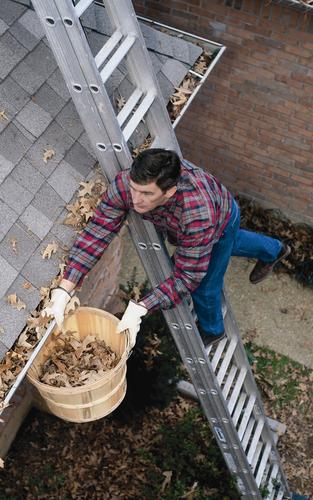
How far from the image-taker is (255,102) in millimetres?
8477

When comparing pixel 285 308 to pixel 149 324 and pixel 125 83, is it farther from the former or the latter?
pixel 125 83

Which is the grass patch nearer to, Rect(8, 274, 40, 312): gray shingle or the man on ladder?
the man on ladder

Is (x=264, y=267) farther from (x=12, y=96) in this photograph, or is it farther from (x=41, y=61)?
(x=12, y=96)

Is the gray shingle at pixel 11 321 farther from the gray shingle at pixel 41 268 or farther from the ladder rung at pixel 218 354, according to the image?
the ladder rung at pixel 218 354

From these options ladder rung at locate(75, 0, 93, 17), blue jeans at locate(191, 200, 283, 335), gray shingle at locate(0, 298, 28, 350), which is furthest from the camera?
blue jeans at locate(191, 200, 283, 335)

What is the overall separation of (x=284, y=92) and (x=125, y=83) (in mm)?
3173

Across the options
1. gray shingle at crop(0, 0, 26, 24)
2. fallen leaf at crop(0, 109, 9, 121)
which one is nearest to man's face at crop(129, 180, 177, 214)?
fallen leaf at crop(0, 109, 9, 121)

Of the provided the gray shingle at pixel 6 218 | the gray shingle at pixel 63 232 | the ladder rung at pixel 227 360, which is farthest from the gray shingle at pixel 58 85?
the ladder rung at pixel 227 360

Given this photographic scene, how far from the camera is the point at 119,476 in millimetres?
7586

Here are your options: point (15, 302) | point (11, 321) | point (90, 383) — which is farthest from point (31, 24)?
point (90, 383)

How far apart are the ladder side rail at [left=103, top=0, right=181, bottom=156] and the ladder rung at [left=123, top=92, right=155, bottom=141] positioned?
6 cm

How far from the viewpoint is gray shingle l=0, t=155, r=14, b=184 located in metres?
4.79

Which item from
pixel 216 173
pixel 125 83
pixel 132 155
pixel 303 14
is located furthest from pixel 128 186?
pixel 216 173

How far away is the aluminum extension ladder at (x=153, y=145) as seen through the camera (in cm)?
427
